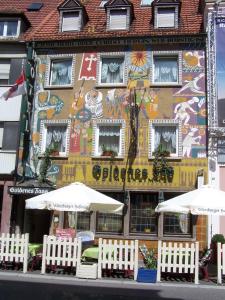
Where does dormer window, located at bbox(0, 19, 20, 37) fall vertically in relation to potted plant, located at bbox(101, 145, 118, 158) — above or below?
above

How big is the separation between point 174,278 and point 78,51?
1193cm

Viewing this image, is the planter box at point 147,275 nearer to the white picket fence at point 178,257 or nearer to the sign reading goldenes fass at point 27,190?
the white picket fence at point 178,257

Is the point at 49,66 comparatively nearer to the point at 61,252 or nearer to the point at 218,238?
the point at 61,252

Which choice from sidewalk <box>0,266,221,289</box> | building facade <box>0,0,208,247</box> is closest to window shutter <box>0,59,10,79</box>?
building facade <box>0,0,208,247</box>

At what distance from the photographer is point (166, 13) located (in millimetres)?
21531

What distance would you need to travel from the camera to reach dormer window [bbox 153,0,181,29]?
2128 centimetres

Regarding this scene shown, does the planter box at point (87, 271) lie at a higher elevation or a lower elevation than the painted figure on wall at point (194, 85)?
lower

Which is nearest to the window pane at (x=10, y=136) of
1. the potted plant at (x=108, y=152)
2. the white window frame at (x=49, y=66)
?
the white window frame at (x=49, y=66)

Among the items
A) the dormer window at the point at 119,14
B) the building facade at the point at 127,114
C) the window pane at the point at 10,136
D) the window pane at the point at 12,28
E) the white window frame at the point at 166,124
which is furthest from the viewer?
the window pane at the point at 12,28

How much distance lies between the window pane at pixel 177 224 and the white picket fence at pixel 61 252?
6.23m

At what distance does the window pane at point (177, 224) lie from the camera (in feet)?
61.7

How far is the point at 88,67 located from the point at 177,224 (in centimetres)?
818

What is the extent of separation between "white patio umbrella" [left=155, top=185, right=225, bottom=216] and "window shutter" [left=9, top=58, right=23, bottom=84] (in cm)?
1060

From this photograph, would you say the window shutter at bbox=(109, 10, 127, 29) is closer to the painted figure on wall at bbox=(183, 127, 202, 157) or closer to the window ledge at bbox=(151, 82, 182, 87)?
the window ledge at bbox=(151, 82, 182, 87)
